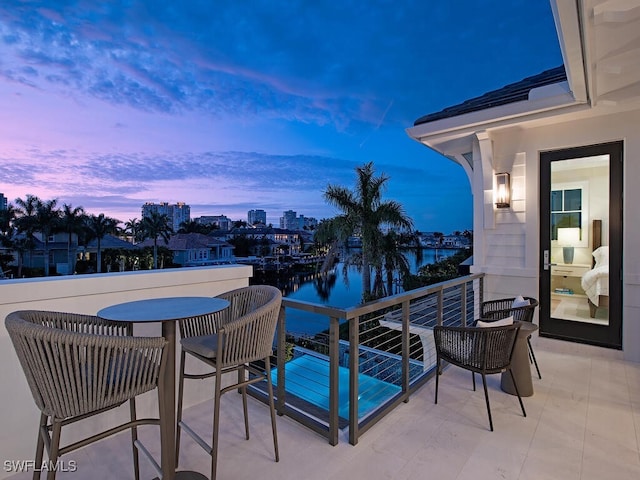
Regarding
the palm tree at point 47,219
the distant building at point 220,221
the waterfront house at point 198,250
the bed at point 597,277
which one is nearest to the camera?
the bed at point 597,277

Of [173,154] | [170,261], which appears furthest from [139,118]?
[170,261]

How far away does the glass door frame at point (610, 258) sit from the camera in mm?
3627

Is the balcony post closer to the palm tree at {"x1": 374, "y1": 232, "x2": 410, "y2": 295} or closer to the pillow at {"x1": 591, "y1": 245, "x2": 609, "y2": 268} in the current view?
the pillow at {"x1": 591, "y1": 245, "x2": 609, "y2": 268}

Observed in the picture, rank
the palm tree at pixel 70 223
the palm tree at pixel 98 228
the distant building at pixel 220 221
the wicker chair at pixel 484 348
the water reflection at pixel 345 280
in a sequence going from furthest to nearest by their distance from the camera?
the palm tree at pixel 98 228, the palm tree at pixel 70 223, the distant building at pixel 220 221, the water reflection at pixel 345 280, the wicker chair at pixel 484 348

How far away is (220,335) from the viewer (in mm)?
1725

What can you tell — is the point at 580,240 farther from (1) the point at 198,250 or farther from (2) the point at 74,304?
(1) the point at 198,250

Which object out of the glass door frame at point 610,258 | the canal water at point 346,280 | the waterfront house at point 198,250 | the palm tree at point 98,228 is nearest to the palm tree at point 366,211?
the canal water at point 346,280

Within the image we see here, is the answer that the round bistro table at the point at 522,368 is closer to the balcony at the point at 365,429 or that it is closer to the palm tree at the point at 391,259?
the balcony at the point at 365,429

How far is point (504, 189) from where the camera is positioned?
4.22m

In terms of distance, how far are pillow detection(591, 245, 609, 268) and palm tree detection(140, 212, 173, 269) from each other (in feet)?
110

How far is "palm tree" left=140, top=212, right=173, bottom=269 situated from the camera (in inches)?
1294

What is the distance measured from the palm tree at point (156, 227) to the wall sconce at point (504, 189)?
32.8m

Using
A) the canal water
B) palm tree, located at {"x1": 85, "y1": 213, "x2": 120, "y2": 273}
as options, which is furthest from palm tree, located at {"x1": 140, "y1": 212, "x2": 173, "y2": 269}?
the canal water

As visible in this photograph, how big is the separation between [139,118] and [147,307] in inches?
472
